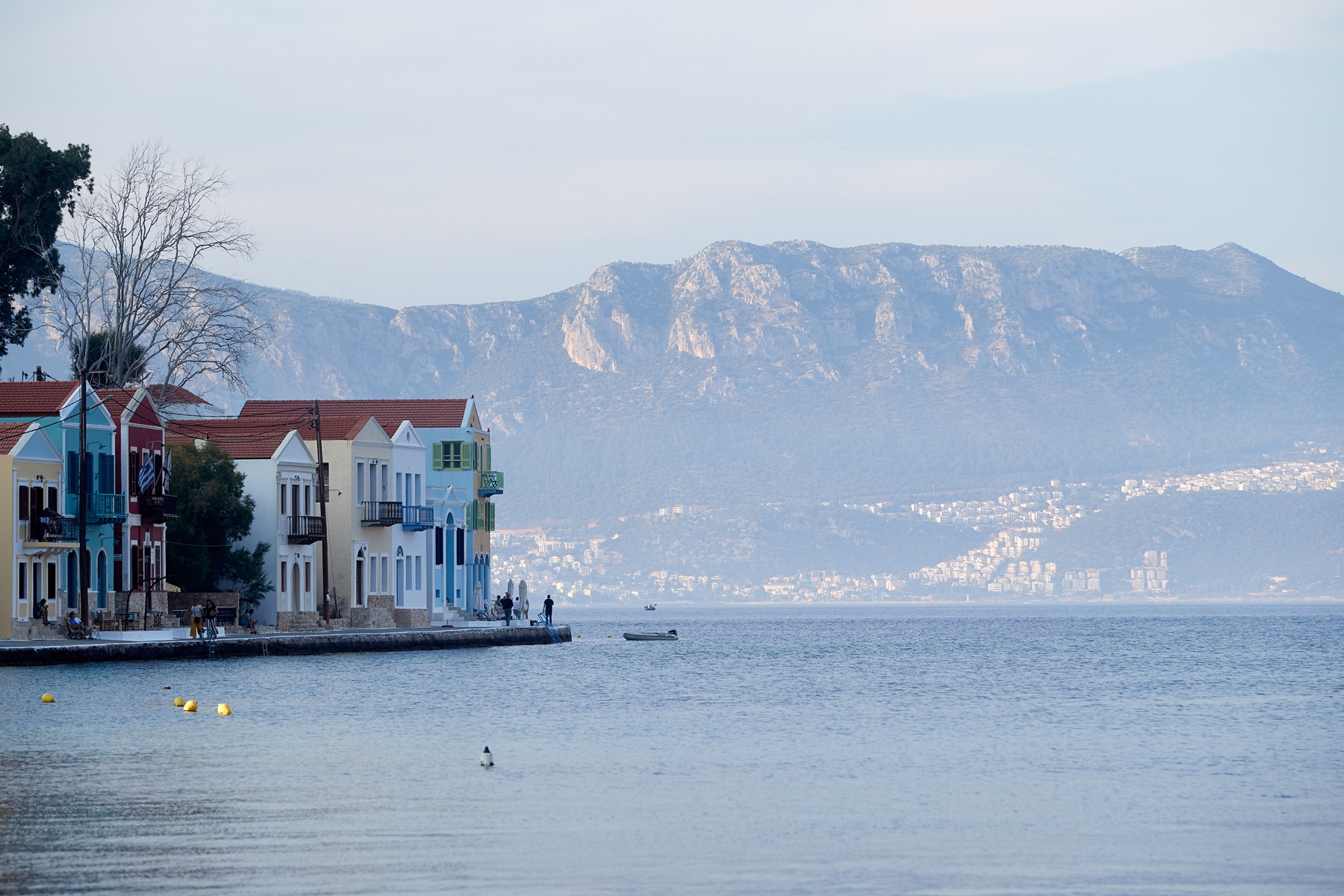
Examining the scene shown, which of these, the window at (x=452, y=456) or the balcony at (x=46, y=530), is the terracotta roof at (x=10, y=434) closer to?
the balcony at (x=46, y=530)

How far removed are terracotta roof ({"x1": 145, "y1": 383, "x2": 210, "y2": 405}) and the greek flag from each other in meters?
5.51

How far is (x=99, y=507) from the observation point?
2618 inches

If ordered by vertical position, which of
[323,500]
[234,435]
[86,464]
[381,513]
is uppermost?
[234,435]

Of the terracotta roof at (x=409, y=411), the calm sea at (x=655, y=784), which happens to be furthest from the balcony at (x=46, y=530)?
the terracotta roof at (x=409, y=411)

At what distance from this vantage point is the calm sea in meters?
22.6

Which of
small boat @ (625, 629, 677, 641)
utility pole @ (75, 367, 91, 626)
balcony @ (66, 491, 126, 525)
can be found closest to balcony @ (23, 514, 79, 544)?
utility pole @ (75, 367, 91, 626)

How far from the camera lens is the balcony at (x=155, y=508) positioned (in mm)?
70438

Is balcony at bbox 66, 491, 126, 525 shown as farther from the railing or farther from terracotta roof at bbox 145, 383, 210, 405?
terracotta roof at bbox 145, 383, 210, 405

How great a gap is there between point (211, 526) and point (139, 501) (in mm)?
5197

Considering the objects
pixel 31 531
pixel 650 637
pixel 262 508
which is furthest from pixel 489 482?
pixel 31 531

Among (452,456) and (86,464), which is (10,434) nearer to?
(86,464)

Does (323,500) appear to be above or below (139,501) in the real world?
above

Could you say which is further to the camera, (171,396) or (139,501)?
(171,396)

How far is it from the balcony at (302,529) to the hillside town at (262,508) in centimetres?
7
